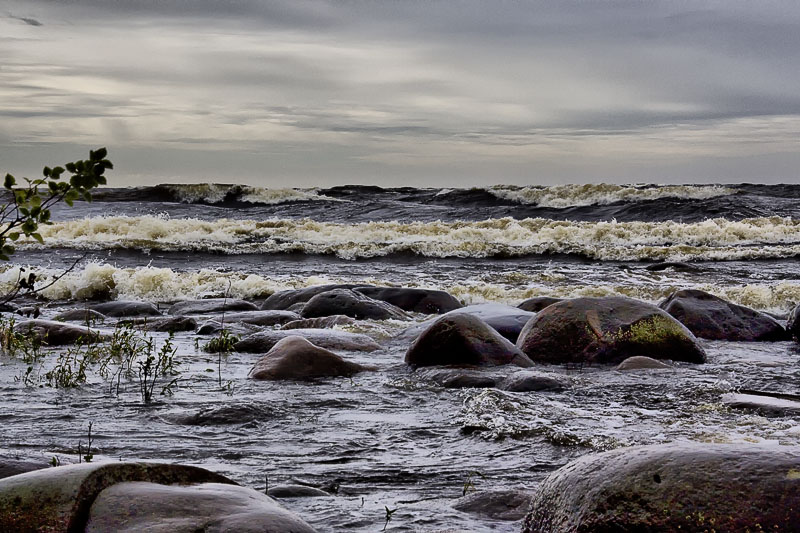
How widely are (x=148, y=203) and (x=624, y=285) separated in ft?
96.9

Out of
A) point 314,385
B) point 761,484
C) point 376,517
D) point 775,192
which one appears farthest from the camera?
point 775,192

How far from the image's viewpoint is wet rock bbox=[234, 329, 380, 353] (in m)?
8.27

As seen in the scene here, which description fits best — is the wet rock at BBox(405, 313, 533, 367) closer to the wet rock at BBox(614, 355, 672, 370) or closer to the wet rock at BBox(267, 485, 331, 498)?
the wet rock at BBox(614, 355, 672, 370)

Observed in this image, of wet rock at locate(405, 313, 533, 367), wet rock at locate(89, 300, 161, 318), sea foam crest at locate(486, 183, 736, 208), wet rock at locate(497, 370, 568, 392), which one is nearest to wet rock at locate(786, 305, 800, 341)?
wet rock at locate(405, 313, 533, 367)

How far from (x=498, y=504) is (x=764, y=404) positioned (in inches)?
109

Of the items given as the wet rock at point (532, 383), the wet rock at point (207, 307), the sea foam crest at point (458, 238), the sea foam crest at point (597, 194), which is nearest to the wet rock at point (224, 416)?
the wet rock at point (532, 383)

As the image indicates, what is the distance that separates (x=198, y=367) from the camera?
729 centimetres

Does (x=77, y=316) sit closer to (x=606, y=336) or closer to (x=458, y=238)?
(x=606, y=336)

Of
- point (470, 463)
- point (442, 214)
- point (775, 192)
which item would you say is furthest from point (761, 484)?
point (775, 192)

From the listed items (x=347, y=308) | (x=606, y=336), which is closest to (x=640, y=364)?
(x=606, y=336)

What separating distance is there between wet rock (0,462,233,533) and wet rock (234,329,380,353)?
5.29 m

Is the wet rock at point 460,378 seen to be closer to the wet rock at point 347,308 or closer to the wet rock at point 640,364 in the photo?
the wet rock at point 640,364

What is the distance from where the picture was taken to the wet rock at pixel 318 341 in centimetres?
827

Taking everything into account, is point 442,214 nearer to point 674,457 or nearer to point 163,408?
point 163,408
